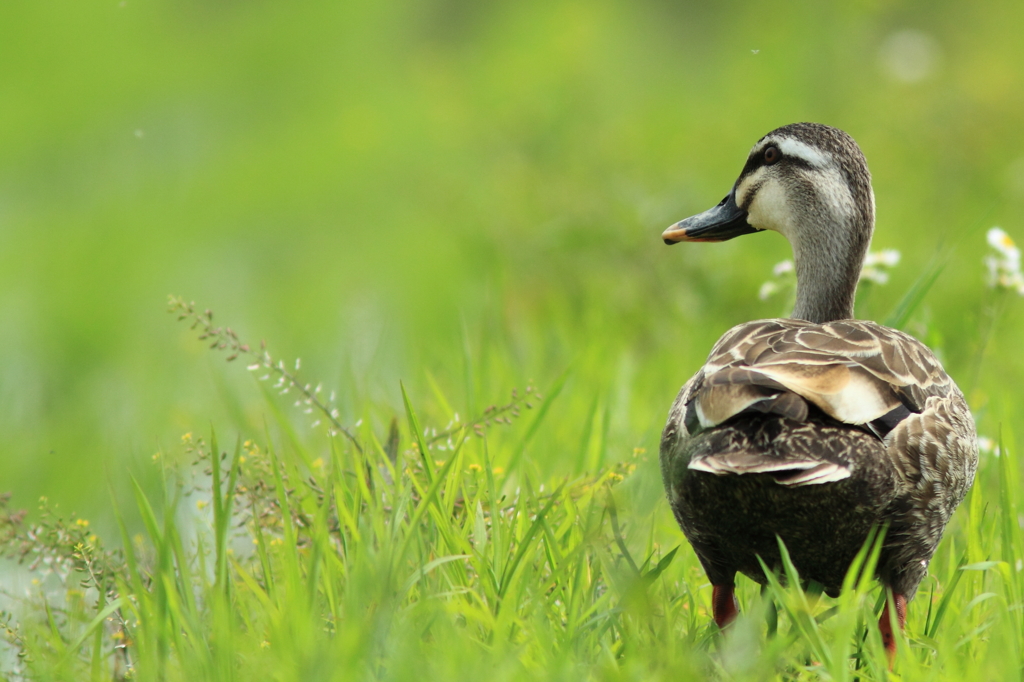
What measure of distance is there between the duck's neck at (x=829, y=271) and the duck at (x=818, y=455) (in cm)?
55

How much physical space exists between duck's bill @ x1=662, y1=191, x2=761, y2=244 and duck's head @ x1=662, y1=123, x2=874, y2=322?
0.31 feet

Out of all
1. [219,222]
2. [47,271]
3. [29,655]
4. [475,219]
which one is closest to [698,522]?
[29,655]

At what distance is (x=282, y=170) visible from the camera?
41.3 ft

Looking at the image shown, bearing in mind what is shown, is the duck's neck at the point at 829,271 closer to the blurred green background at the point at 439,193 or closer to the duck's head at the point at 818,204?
the duck's head at the point at 818,204

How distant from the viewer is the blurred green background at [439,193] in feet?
20.5

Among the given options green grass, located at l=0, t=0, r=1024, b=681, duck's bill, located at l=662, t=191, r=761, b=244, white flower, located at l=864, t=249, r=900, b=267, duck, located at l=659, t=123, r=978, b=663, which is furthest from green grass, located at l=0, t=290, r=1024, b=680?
white flower, located at l=864, t=249, r=900, b=267

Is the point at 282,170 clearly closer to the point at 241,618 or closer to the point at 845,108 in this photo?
the point at 845,108

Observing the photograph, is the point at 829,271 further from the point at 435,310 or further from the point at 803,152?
the point at 435,310

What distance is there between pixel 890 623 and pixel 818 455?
2.09ft

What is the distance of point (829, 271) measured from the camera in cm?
427

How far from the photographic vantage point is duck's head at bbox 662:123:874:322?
13.9 ft

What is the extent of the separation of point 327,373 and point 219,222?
176 inches

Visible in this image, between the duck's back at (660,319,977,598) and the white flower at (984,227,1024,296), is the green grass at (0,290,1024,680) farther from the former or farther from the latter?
the white flower at (984,227,1024,296)

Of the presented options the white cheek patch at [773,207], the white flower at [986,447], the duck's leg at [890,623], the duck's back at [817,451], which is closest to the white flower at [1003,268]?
the white flower at [986,447]
